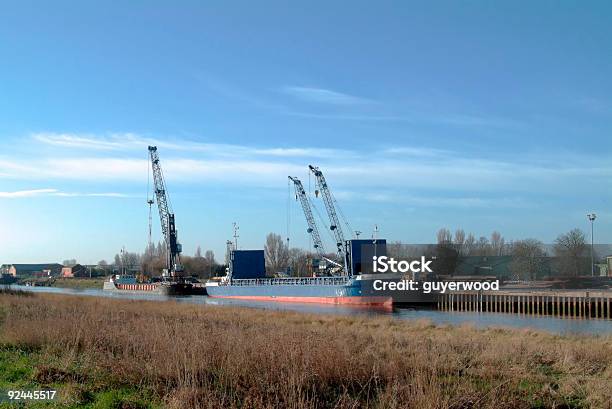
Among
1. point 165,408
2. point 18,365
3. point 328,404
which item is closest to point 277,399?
point 328,404

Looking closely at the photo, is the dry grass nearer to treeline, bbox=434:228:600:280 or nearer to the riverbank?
treeline, bbox=434:228:600:280

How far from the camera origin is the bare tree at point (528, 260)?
8900 cm

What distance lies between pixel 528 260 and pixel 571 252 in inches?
235

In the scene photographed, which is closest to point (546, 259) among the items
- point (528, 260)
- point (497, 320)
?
point (528, 260)

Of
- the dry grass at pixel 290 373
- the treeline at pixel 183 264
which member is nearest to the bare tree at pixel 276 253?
the treeline at pixel 183 264

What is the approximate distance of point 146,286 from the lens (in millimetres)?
134750

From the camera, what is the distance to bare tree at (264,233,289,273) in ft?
577

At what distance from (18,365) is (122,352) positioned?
6.42ft

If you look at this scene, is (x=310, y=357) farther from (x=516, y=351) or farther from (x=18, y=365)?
(x=516, y=351)

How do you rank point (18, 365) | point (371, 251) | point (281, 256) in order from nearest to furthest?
point (18, 365) → point (371, 251) → point (281, 256)

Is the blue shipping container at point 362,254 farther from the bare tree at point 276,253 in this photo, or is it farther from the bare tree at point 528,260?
the bare tree at point 276,253

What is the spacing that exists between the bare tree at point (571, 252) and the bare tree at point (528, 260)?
8.32 feet

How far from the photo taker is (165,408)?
8.51 m

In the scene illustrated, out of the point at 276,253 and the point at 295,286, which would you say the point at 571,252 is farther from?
the point at 276,253
